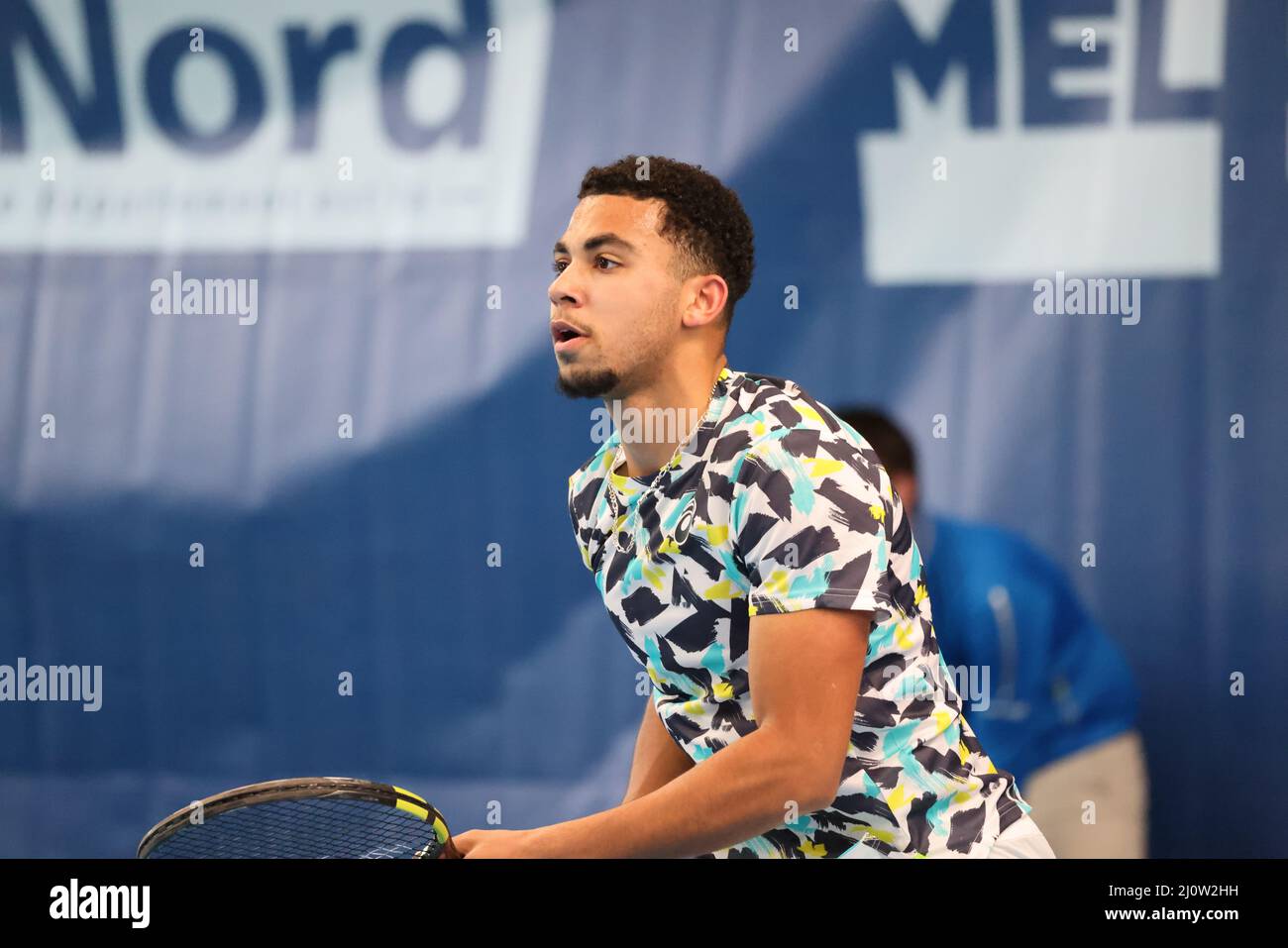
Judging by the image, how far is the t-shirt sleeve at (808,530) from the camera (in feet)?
5.46

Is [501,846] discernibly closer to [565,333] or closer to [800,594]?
[800,594]

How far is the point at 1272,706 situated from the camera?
3576 mm

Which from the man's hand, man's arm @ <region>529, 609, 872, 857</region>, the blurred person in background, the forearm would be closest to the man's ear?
man's arm @ <region>529, 609, 872, 857</region>

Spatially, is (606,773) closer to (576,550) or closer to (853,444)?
(576,550)

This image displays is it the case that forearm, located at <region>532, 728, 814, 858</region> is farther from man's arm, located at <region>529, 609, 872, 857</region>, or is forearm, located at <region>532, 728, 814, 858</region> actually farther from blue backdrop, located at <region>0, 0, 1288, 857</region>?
blue backdrop, located at <region>0, 0, 1288, 857</region>

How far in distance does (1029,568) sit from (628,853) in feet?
7.12

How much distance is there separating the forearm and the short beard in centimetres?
58

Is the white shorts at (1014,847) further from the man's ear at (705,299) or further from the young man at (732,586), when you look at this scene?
the man's ear at (705,299)

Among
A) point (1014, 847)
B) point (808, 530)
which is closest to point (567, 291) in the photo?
point (808, 530)

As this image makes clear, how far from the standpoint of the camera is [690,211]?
80.9 inches

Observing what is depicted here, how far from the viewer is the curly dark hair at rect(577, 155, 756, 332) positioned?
204cm

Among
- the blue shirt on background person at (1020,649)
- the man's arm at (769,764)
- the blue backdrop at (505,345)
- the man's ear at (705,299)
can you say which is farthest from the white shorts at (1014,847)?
the blue backdrop at (505,345)

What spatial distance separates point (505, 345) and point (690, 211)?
5.97 ft

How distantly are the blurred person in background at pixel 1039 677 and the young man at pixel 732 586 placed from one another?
138cm
